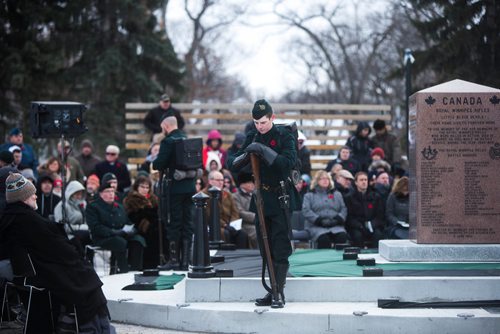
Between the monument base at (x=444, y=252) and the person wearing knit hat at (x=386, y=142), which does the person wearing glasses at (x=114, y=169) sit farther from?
the monument base at (x=444, y=252)

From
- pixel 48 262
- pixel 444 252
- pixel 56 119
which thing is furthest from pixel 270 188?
pixel 56 119

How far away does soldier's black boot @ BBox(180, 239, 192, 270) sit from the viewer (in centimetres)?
1297

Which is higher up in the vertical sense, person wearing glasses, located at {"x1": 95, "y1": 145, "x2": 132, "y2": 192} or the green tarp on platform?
person wearing glasses, located at {"x1": 95, "y1": 145, "x2": 132, "y2": 192}

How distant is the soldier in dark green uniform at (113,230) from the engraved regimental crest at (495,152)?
17.6ft

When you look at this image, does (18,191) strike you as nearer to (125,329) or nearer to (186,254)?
(125,329)

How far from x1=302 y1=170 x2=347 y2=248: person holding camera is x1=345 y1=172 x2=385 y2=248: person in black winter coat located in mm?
255

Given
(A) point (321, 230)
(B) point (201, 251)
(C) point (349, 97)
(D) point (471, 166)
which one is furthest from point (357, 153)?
(C) point (349, 97)

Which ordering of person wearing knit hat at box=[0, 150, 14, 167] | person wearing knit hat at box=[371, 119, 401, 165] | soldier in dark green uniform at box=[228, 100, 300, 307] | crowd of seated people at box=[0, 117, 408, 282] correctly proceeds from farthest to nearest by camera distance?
1. person wearing knit hat at box=[371, 119, 401, 165]
2. crowd of seated people at box=[0, 117, 408, 282]
3. person wearing knit hat at box=[0, 150, 14, 167]
4. soldier in dark green uniform at box=[228, 100, 300, 307]

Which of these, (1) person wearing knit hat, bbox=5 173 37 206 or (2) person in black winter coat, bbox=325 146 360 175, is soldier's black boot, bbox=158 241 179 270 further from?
(2) person in black winter coat, bbox=325 146 360 175

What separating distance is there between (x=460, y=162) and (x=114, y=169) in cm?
788

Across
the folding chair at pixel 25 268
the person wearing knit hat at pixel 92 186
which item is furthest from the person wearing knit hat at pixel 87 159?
the folding chair at pixel 25 268

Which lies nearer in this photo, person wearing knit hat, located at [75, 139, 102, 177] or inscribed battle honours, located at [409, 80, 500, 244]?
inscribed battle honours, located at [409, 80, 500, 244]

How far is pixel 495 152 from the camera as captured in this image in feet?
37.6

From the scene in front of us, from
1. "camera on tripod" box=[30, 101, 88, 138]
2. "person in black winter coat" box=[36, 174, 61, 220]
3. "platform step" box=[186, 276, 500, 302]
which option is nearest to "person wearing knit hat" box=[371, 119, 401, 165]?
"person in black winter coat" box=[36, 174, 61, 220]
